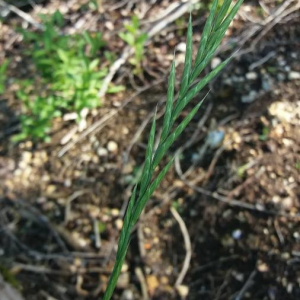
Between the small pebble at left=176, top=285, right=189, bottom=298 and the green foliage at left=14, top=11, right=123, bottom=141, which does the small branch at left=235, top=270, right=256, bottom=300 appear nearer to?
the small pebble at left=176, top=285, right=189, bottom=298

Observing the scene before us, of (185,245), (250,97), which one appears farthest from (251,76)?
(185,245)

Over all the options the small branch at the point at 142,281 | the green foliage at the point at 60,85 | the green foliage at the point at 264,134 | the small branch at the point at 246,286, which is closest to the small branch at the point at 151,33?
the green foliage at the point at 60,85

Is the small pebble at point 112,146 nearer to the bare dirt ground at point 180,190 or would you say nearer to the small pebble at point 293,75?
the bare dirt ground at point 180,190

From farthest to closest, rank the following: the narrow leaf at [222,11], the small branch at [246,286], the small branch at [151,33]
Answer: the small branch at [151,33]
the small branch at [246,286]
the narrow leaf at [222,11]

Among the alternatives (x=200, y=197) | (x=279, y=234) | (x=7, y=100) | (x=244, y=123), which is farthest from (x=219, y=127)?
(x=7, y=100)

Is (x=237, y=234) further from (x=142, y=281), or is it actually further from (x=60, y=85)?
(x=60, y=85)

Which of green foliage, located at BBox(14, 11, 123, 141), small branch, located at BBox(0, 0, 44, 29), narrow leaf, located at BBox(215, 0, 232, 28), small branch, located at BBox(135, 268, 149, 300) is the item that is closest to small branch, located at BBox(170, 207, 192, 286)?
small branch, located at BBox(135, 268, 149, 300)
